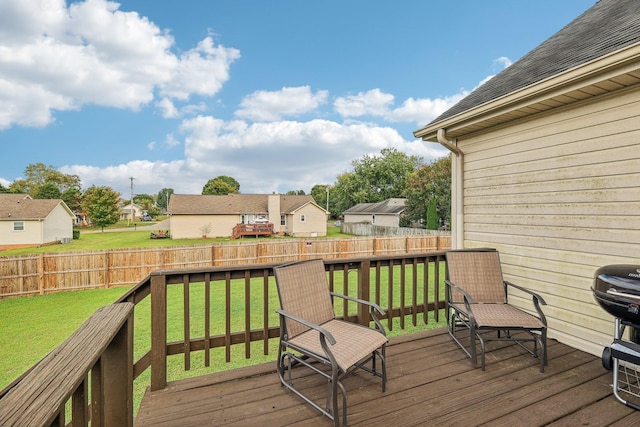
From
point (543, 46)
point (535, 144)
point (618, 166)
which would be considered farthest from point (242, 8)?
point (618, 166)

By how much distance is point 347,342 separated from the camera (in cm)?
220

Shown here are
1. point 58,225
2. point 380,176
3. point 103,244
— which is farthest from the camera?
point 380,176

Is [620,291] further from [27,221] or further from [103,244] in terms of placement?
[27,221]

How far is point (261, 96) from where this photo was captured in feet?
67.7

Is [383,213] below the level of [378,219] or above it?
above

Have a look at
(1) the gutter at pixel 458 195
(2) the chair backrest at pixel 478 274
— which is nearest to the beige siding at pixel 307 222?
(1) the gutter at pixel 458 195

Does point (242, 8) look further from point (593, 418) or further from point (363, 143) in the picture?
point (363, 143)

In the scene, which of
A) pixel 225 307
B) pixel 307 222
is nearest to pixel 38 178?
pixel 307 222

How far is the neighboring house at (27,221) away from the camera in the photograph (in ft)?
60.4

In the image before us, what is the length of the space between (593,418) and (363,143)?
37648 mm

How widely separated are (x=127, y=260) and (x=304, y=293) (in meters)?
8.80

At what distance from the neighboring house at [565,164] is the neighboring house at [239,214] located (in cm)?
2124

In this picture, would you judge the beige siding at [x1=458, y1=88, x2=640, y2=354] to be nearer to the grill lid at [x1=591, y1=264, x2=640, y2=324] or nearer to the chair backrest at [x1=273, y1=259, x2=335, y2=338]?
the grill lid at [x1=591, y1=264, x2=640, y2=324]

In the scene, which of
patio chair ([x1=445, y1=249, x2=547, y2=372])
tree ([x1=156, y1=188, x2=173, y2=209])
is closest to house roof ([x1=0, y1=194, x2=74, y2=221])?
patio chair ([x1=445, y1=249, x2=547, y2=372])
